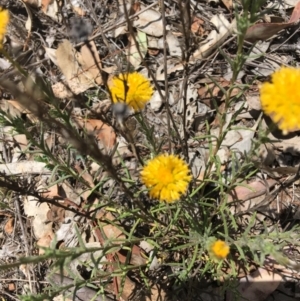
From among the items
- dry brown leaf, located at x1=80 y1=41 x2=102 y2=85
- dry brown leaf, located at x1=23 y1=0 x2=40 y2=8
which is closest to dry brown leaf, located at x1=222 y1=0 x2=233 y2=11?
dry brown leaf, located at x1=80 y1=41 x2=102 y2=85

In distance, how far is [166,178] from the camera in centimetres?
156

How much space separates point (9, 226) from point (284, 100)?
1922mm

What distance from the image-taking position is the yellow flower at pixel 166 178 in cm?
154

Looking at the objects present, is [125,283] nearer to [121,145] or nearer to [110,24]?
[121,145]

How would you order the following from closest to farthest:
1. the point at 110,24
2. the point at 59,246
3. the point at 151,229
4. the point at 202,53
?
the point at 151,229 < the point at 59,246 < the point at 202,53 < the point at 110,24

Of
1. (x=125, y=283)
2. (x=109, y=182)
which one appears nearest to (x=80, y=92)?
(x=109, y=182)

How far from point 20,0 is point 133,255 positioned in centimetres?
187

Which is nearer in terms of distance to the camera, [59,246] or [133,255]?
[133,255]

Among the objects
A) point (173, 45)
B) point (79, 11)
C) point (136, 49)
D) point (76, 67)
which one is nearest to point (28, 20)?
point (79, 11)

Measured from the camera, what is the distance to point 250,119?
256 centimetres

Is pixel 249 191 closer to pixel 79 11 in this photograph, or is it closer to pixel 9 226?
pixel 9 226

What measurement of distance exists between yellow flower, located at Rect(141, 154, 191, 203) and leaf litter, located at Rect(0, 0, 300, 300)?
609 millimetres

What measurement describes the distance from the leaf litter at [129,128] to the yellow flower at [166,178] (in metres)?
0.61

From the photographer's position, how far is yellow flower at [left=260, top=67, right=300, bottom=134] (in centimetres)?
124
